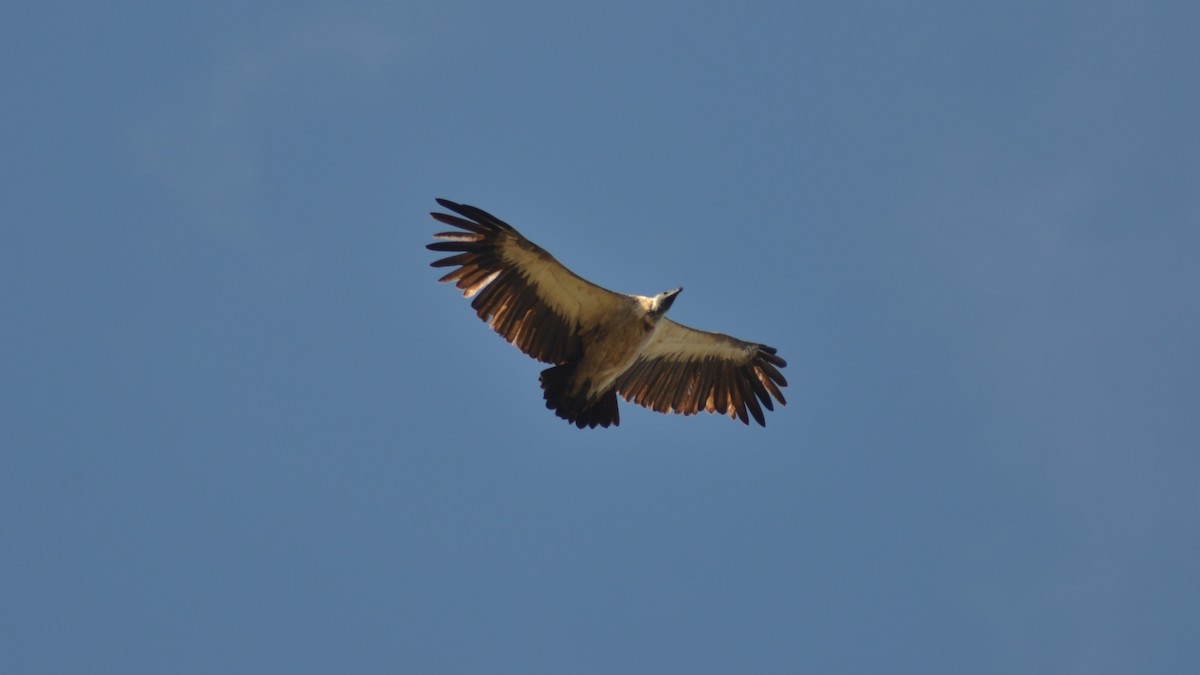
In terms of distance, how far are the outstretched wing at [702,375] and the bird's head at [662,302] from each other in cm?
94

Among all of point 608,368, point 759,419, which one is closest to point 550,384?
point 608,368

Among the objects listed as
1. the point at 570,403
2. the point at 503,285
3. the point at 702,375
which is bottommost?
the point at 570,403

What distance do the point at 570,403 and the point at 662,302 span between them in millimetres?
1738

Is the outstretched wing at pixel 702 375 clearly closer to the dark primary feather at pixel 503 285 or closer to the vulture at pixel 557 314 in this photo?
the vulture at pixel 557 314

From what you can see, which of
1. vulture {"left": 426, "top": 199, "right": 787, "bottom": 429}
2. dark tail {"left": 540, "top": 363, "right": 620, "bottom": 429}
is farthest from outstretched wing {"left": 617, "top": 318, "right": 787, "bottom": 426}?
dark tail {"left": 540, "top": 363, "right": 620, "bottom": 429}

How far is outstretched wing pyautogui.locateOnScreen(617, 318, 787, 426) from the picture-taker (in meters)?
21.8

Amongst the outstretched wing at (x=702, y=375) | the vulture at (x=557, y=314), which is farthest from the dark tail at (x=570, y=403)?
the outstretched wing at (x=702, y=375)

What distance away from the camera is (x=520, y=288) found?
808 inches

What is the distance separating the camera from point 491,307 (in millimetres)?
20469

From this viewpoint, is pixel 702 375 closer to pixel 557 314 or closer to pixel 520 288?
pixel 557 314

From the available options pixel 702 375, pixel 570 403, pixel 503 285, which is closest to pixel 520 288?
pixel 503 285

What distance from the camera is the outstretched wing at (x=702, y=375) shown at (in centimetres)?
2180

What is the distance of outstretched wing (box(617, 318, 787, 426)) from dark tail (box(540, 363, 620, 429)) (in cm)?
96

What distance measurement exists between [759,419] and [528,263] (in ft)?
14.5
